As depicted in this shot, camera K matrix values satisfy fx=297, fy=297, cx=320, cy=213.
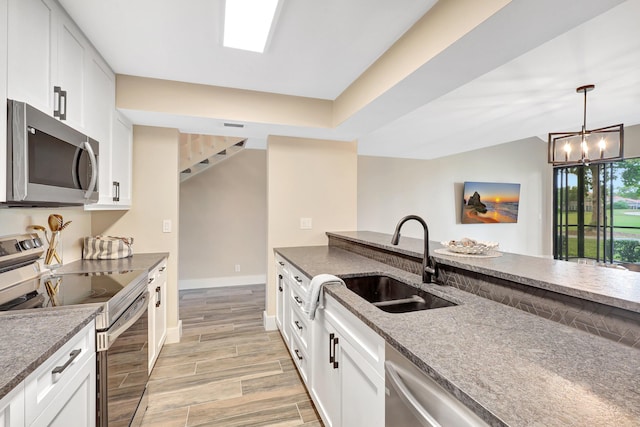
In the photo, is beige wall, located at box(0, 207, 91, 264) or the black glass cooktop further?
beige wall, located at box(0, 207, 91, 264)

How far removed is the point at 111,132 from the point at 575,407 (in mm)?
2863

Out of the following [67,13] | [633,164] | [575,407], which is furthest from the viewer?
[633,164]

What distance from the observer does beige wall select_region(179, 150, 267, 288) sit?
4.71 metres

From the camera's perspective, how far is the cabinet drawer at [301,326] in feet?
6.58

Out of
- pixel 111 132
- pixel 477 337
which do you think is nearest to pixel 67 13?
pixel 111 132

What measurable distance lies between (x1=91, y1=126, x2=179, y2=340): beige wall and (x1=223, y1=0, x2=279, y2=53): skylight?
1.40 meters

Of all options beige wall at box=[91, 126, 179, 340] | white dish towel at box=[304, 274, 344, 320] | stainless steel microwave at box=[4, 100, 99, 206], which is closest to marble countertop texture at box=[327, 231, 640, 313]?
white dish towel at box=[304, 274, 344, 320]

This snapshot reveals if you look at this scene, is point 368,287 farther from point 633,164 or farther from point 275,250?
point 633,164

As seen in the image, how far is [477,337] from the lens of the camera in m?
0.99

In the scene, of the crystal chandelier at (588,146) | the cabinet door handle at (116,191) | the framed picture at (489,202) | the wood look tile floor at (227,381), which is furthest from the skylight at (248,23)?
the framed picture at (489,202)

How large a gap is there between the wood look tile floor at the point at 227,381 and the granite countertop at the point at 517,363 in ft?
3.83

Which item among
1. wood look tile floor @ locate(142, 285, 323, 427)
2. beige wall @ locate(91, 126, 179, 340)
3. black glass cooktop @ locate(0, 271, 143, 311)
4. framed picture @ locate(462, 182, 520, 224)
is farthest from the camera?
framed picture @ locate(462, 182, 520, 224)

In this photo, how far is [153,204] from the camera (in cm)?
284

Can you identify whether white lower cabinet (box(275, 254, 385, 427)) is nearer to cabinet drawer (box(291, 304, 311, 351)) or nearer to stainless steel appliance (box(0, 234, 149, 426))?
cabinet drawer (box(291, 304, 311, 351))
